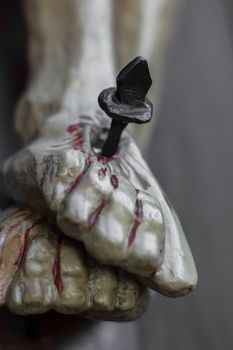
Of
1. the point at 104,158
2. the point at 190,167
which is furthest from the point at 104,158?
the point at 190,167

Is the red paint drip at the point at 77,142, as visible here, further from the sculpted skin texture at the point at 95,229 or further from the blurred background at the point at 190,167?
the blurred background at the point at 190,167

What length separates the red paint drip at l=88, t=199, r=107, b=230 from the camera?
0.45 m

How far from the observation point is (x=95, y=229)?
0.45 metres

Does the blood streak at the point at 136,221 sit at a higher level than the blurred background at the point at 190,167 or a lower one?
higher

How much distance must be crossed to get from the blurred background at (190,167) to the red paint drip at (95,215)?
17cm

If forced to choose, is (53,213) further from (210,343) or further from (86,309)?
(210,343)

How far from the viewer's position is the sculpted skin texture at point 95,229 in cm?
45

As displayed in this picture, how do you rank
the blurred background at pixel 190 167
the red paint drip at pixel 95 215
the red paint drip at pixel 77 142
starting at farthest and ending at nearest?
the blurred background at pixel 190 167 < the red paint drip at pixel 77 142 < the red paint drip at pixel 95 215

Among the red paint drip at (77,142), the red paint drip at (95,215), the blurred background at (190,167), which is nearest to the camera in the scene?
the red paint drip at (95,215)

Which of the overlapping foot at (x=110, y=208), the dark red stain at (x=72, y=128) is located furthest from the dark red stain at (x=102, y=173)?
the dark red stain at (x=72, y=128)

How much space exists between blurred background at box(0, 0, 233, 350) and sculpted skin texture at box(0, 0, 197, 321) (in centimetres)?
11

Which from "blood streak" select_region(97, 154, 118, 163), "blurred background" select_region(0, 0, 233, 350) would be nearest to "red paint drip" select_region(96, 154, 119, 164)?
"blood streak" select_region(97, 154, 118, 163)

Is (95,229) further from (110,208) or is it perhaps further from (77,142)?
(77,142)

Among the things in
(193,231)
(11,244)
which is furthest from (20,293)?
(193,231)
